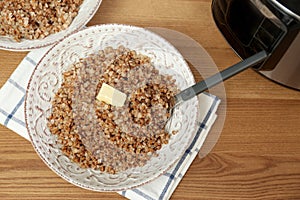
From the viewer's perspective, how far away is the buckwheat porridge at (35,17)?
3.50 ft

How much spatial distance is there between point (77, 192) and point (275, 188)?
44cm

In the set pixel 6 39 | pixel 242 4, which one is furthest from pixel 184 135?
pixel 6 39

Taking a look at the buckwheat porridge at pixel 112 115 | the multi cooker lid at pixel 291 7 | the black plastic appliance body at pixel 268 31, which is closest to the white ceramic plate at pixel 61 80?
the buckwheat porridge at pixel 112 115

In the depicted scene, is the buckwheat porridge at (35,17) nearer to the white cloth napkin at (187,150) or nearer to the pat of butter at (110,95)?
the white cloth napkin at (187,150)

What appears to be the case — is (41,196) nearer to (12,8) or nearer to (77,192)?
(77,192)

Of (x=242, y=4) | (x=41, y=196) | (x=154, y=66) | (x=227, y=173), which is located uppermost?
(x=242, y=4)

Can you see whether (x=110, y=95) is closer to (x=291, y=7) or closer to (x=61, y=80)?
(x=61, y=80)

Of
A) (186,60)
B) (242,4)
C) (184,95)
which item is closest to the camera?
(242,4)

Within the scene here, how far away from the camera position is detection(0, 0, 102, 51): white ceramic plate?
1.02 meters

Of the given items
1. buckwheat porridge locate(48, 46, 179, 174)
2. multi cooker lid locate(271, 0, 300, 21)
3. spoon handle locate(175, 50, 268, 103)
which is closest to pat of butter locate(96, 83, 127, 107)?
buckwheat porridge locate(48, 46, 179, 174)

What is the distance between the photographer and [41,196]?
3.30 feet

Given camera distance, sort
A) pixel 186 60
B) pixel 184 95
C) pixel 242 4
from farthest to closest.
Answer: pixel 186 60 → pixel 184 95 → pixel 242 4

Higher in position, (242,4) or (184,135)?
(242,4)

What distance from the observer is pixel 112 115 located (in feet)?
3.32
